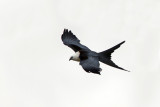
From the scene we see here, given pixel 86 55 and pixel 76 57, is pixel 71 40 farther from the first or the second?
pixel 86 55

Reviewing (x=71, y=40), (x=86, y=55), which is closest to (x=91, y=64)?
(x=86, y=55)

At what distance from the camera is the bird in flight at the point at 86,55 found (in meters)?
33.9

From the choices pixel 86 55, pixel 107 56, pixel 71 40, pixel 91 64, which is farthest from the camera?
pixel 71 40

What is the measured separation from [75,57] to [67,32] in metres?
6.46

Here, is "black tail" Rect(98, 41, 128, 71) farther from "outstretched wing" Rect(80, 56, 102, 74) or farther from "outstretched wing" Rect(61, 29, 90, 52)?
"outstretched wing" Rect(61, 29, 90, 52)

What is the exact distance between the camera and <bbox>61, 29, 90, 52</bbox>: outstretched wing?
42175mm

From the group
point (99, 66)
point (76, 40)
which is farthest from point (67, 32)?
point (99, 66)

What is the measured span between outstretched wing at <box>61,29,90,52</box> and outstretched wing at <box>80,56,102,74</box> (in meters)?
5.19

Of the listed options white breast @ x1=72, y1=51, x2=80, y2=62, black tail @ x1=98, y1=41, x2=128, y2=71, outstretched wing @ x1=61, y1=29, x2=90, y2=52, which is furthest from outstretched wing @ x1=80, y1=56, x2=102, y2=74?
outstretched wing @ x1=61, y1=29, x2=90, y2=52

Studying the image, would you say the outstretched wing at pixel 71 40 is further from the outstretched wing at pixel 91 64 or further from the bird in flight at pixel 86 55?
the outstretched wing at pixel 91 64

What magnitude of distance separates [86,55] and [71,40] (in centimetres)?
681

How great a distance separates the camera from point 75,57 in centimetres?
3872

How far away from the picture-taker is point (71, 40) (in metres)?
44.1

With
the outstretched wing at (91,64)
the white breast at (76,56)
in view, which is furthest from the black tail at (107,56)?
the white breast at (76,56)
